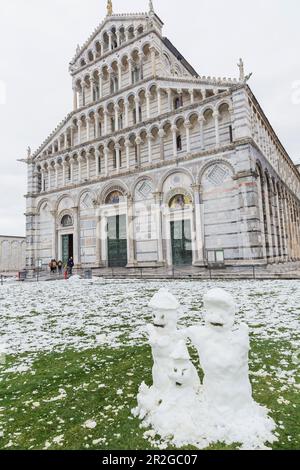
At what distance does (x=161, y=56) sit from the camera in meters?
24.6

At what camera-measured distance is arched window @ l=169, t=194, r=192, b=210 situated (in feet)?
69.3

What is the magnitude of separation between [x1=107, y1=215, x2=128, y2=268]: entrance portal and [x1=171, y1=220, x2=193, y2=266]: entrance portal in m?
4.91

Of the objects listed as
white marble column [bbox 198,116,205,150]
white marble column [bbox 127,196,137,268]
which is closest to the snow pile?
white marble column [bbox 198,116,205,150]

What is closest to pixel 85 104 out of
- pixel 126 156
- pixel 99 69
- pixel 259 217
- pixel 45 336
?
pixel 99 69

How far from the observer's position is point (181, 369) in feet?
8.23

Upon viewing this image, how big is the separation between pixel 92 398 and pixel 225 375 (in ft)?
5.05

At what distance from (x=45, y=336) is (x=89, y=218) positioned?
21503 mm

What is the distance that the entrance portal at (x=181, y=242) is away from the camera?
2102 centimetres

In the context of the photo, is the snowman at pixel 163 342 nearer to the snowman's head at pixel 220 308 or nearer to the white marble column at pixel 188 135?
the snowman's head at pixel 220 308

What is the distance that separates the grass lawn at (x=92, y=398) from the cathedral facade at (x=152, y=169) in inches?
591

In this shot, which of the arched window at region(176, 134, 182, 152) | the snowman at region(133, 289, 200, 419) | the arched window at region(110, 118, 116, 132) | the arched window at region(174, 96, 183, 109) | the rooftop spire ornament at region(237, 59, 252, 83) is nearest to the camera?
the snowman at region(133, 289, 200, 419)

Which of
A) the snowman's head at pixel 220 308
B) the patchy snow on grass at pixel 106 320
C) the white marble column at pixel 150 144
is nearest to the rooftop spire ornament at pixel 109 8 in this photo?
the white marble column at pixel 150 144

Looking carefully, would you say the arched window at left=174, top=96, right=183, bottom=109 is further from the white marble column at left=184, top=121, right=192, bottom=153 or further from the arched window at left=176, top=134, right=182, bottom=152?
the arched window at left=176, top=134, right=182, bottom=152

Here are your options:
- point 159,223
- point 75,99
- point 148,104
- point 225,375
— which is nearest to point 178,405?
point 225,375
